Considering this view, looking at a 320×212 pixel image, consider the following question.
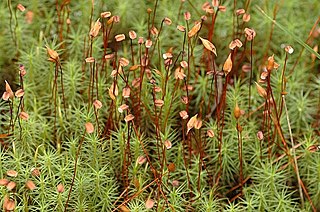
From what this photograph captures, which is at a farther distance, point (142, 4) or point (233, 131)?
point (142, 4)

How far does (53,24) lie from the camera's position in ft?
7.67

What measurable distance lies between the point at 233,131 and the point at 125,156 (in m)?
0.40

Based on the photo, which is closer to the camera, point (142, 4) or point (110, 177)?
point (110, 177)

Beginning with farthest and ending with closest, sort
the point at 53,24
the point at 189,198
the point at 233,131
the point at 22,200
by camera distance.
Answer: the point at 53,24 → the point at 233,131 → the point at 189,198 → the point at 22,200

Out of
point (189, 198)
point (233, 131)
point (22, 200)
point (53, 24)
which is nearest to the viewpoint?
point (22, 200)

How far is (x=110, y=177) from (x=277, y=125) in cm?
55

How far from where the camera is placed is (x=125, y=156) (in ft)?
6.15

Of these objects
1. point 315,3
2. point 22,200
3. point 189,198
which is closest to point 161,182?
point 189,198

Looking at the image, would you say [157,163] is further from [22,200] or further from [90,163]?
[22,200]

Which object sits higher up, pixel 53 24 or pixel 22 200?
pixel 53 24

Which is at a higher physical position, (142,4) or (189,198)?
(142,4)

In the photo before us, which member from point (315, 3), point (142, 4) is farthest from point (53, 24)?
point (315, 3)

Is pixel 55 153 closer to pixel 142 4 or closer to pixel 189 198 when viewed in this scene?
pixel 189 198

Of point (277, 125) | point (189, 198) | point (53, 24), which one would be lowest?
point (189, 198)
